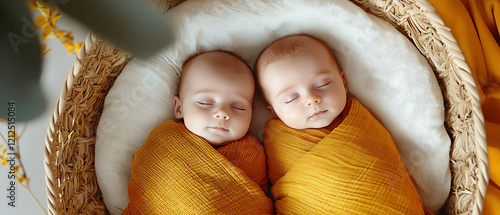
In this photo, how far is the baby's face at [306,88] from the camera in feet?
3.53

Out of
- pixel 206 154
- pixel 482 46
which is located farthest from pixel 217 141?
pixel 482 46

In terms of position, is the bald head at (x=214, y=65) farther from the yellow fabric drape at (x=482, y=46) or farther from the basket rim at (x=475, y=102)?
the yellow fabric drape at (x=482, y=46)

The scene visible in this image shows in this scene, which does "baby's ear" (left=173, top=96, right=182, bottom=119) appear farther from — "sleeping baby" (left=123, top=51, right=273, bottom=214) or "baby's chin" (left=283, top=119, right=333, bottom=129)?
"baby's chin" (left=283, top=119, right=333, bottom=129)

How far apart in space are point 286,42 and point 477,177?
2.13 ft

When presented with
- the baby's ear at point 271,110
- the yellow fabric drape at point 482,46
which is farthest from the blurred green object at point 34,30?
the yellow fabric drape at point 482,46

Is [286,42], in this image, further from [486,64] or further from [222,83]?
[486,64]

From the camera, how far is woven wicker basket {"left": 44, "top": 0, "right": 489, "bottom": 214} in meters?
1.00

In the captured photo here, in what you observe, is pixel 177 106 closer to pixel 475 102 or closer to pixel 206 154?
pixel 206 154

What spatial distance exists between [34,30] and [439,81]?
1.09 meters

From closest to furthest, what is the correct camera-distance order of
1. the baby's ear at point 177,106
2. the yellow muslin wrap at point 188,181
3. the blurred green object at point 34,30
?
the blurred green object at point 34,30, the yellow muslin wrap at point 188,181, the baby's ear at point 177,106

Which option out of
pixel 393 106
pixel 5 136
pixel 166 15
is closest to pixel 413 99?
pixel 393 106

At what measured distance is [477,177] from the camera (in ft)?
3.33

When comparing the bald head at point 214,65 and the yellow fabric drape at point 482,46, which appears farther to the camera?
the yellow fabric drape at point 482,46

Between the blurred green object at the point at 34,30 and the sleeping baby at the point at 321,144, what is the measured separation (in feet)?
1.74
